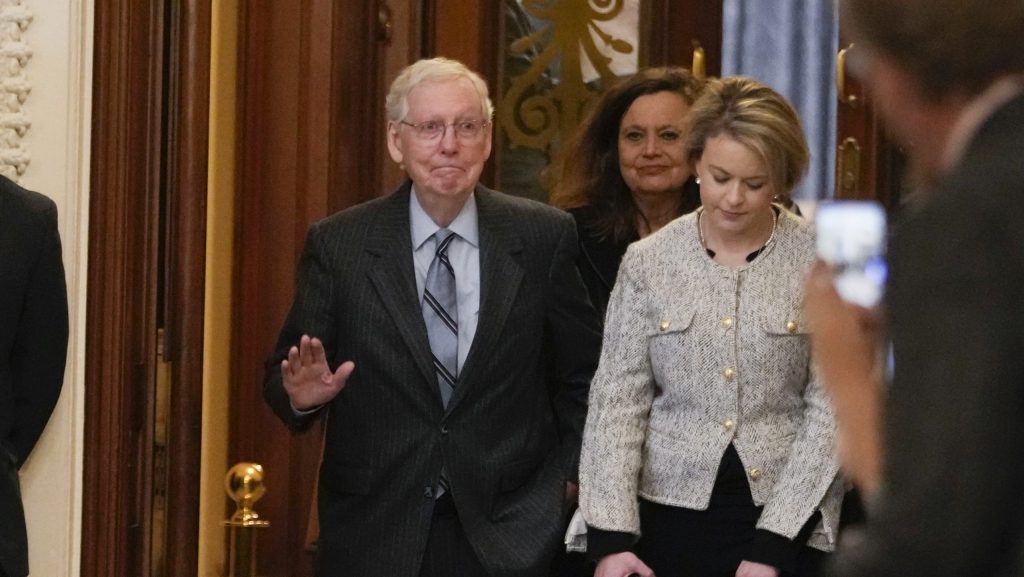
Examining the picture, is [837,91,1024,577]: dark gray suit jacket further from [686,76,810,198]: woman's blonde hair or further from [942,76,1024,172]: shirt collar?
[686,76,810,198]: woman's blonde hair

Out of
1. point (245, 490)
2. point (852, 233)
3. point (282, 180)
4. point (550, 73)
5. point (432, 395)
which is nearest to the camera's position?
point (432, 395)

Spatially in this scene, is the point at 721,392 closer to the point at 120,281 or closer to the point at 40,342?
the point at 40,342

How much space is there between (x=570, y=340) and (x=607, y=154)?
77 cm

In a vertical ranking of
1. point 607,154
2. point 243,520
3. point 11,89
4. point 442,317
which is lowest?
point 243,520

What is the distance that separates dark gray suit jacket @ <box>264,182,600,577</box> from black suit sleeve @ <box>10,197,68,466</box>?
1.75ft

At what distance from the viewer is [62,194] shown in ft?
13.4

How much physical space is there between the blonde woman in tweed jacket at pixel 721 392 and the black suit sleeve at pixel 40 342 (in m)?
1.22

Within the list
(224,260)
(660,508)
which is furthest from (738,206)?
(224,260)

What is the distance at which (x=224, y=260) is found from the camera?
4.88 metres

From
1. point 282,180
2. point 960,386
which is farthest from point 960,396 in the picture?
point 282,180

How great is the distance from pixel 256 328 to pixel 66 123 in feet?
3.32

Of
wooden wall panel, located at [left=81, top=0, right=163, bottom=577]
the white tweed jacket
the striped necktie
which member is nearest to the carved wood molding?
wooden wall panel, located at [left=81, top=0, right=163, bottom=577]

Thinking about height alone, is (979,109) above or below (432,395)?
above

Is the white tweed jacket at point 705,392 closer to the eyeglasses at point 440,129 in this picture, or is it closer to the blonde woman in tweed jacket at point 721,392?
the blonde woman in tweed jacket at point 721,392
